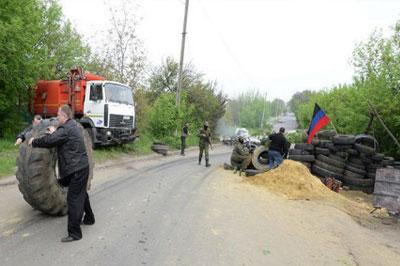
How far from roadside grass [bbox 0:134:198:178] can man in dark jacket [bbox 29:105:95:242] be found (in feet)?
18.5

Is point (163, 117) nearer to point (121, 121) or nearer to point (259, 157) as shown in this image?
point (121, 121)

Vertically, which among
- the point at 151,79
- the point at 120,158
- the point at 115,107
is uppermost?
the point at 151,79

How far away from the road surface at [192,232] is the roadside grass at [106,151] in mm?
2190

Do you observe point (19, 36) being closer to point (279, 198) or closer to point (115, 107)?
point (115, 107)

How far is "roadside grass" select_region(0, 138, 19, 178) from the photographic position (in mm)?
→ 11355

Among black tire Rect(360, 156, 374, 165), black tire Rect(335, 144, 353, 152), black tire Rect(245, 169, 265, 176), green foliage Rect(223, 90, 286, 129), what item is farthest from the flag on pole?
green foliage Rect(223, 90, 286, 129)

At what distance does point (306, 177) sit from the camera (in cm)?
1284

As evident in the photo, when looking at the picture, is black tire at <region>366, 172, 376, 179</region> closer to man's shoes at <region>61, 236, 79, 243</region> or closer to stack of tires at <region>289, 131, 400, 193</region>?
stack of tires at <region>289, 131, 400, 193</region>

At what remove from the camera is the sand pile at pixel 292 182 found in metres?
12.1

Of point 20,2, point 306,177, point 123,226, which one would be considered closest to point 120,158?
point 20,2

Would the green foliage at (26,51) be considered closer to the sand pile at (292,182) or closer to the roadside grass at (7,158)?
the roadside grass at (7,158)

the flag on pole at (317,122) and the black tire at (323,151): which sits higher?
the flag on pole at (317,122)

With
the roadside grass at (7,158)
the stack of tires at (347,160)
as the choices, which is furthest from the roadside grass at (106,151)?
the stack of tires at (347,160)

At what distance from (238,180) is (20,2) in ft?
35.3
